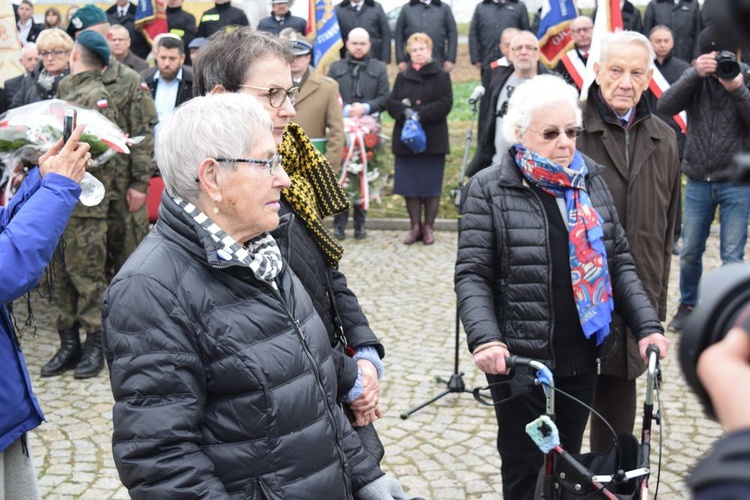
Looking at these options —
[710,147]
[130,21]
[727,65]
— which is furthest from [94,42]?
[130,21]

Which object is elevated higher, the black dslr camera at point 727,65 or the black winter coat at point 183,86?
the black dslr camera at point 727,65

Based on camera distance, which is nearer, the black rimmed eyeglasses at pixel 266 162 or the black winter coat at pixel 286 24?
the black rimmed eyeglasses at pixel 266 162

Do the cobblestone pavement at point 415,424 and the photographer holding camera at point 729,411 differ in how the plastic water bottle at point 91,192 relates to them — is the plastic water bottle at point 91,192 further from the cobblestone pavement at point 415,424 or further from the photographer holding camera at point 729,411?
the photographer holding camera at point 729,411

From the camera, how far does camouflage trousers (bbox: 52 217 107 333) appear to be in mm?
6566

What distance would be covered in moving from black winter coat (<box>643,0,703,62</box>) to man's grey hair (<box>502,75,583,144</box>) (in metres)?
10.1

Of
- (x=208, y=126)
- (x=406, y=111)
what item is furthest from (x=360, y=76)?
(x=208, y=126)

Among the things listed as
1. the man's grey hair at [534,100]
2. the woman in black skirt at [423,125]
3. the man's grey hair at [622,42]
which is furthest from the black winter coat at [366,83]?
the man's grey hair at [534,100]

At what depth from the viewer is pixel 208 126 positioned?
7.89 ft

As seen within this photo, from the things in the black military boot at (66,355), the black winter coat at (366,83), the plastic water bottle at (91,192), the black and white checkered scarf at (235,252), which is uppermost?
the black and white checkered scarf at (235,252)

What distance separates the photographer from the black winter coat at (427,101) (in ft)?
33.4

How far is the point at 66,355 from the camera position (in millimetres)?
6660

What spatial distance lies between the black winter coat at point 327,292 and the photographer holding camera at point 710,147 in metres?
4.16

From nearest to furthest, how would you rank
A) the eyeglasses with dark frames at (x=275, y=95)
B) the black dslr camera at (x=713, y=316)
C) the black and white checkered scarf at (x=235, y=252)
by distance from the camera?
the black dslr camera at (x=713, y=316) → the black and white checkered scarf at (x=235, y=252) → the eyeglasses with dark frames at (x=275, y=95)

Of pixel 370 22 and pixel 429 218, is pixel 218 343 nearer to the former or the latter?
pixel 429 218
